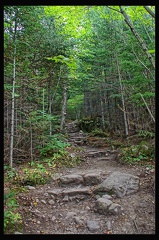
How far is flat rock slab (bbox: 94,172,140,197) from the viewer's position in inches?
191

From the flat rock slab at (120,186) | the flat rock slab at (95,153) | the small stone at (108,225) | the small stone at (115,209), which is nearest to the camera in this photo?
the small stone at (108,225)

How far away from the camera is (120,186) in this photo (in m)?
4.95

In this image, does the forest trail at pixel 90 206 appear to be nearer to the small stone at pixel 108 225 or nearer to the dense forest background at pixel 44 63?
the small stone at pixel 108 225

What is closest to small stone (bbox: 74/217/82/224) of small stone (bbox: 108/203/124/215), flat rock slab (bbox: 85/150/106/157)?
small stone (bbox: 108/203/124/215)

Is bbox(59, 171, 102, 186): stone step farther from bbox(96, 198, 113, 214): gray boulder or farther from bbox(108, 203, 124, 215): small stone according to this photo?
bbox(108, 203, 124, 215): small stone

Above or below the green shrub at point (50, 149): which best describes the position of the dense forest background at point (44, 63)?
above

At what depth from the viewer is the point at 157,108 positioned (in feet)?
7.77

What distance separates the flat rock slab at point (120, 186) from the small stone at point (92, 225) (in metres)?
1.16

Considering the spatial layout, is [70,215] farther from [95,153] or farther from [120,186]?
[95,153]

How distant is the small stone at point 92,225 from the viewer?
12.1 feet

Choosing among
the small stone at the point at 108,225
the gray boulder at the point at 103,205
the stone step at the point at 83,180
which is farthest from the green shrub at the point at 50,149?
the small stone at the point at 108,225

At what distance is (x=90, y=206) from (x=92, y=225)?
789mm

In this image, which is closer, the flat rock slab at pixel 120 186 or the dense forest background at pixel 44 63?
the flat rock slab at pixel 120 186

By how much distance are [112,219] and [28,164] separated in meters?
4.29
